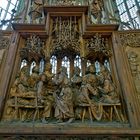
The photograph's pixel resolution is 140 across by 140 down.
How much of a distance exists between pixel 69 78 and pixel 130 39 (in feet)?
6.92

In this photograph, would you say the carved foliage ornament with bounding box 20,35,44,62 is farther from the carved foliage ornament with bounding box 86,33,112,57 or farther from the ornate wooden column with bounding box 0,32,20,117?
the carved foliage ornament with bounding box 86,33,112,57

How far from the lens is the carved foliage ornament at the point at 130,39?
21.6 feet

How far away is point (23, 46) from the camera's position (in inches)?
265

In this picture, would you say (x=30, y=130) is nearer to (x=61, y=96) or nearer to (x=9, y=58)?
(x=61, y=96)

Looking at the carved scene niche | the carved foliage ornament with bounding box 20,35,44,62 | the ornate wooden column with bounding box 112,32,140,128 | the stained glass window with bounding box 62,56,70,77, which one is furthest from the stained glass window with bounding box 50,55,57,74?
the ornate wooden column with bounding box 112,32,140,128

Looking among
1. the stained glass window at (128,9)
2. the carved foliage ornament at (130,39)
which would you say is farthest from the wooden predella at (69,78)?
the stained glass window at (128,9)

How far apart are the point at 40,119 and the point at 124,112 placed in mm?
1790

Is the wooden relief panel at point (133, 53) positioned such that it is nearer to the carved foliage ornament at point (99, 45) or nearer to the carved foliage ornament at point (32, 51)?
the carved foliage ornament at point (99, 45)

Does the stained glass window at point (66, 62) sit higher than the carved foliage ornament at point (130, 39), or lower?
lower

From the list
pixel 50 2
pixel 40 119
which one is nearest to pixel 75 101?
pixel 40 119

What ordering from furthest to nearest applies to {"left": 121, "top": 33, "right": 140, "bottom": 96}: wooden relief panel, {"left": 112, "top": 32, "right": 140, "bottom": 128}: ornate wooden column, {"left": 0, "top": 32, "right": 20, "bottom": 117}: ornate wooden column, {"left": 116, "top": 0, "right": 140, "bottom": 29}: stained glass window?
{"left": 116, "top": 0, "right": 140, "bottom": 29}: stained glass window
{"left": 121, "top": 33, "right": 140, "bottom": 96}: wooden relief panel
{"left": 0, "top": 32, "right": 20, "bottom": 117}: ornate wooden column
{"left": 112, "top": 32, "right": 140, "bottom": 128}: ornate wooden column

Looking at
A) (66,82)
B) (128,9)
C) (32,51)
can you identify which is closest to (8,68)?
(32,51)

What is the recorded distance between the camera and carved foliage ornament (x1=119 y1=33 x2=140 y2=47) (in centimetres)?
659

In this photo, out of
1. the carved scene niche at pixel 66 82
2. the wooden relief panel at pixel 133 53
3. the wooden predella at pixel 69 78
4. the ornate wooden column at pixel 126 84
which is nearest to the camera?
the wooden predella at pixel 69 78
